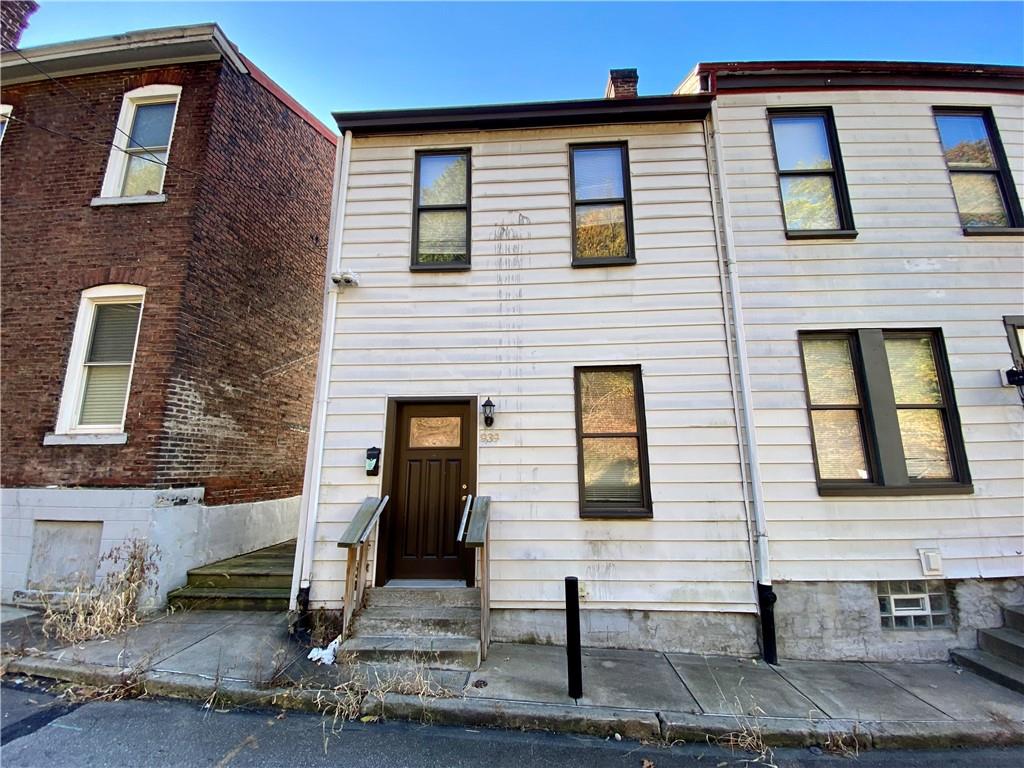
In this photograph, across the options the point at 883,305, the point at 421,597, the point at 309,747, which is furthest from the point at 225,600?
the point at 883,305

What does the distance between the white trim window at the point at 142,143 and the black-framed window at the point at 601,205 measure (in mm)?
6095

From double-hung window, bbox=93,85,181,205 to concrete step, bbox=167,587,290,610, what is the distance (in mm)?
5605

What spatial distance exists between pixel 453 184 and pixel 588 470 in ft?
14.1

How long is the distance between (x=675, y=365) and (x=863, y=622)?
3.40 m

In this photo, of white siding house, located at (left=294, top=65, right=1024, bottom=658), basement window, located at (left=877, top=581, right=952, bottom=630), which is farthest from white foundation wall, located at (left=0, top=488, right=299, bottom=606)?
basement window, located at (left=877, top=581, right=952, bottom=630)

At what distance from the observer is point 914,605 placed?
A: 4676 mm

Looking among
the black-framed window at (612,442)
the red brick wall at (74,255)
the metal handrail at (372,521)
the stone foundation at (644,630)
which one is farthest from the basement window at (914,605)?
the red brick wall at (74,255)

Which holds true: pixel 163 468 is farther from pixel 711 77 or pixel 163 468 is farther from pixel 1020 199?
pixel 1020 199

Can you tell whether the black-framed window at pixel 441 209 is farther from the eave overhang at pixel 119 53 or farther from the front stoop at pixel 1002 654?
the front stoop at pixel 1002 654

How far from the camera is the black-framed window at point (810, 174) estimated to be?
18.2 feet

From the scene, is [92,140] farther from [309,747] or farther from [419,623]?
[309,747]

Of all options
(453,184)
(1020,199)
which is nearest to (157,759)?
(453,184)

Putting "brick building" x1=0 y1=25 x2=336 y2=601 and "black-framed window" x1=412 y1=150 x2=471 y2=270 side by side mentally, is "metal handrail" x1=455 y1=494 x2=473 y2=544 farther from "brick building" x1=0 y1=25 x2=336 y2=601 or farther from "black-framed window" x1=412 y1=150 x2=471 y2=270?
"brick building" x1=0 y1=25 x2=336 y2=601

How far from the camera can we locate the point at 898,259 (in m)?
5.36
